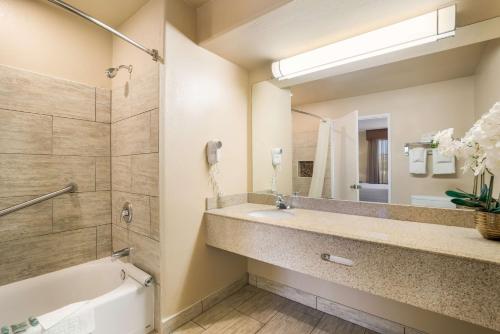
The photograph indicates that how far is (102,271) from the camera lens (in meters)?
1.90

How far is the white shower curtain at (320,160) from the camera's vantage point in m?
1.94

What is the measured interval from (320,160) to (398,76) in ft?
2.68

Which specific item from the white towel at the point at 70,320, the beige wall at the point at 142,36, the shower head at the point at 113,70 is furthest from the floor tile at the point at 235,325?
the shower head at the point at 113,70

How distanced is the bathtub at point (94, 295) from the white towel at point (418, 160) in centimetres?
200

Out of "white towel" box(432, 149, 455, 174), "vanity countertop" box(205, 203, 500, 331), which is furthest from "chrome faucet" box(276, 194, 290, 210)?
"white towel" box(432, 149, 455, 174)

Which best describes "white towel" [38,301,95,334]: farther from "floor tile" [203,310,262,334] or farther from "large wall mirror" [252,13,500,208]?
"large wall mirror" [252,13,500,208]

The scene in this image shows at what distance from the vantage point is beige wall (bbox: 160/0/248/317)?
162 centimetres

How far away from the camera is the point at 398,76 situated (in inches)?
62.7

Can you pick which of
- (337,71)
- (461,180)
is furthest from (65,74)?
(461,180)

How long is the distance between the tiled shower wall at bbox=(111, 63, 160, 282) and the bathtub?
0.60 ft

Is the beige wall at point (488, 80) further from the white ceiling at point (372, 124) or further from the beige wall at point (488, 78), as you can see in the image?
the white ceiling at point (372, 124)

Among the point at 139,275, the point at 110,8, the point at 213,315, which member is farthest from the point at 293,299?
the point at 110,8

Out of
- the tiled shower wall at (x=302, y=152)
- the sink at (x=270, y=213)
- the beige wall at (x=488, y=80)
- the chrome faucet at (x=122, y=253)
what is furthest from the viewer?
the tiled shower wall at (x=302, y=152)

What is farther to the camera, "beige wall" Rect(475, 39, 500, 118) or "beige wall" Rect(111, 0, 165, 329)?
"beige wall" Rect(111, 0, 165, 329)
